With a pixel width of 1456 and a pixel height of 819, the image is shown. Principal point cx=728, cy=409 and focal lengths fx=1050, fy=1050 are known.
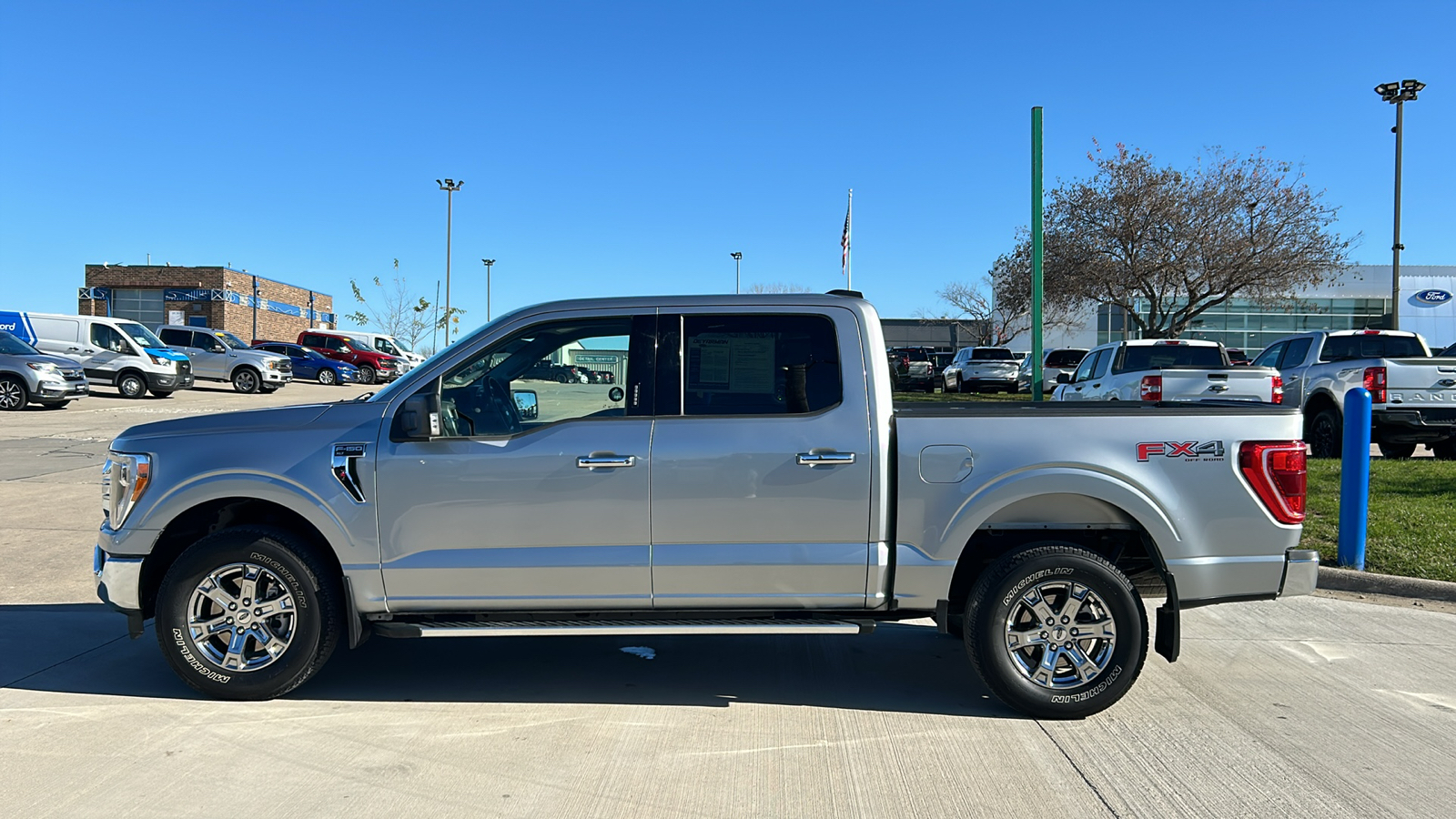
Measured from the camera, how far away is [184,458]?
15.5 ft

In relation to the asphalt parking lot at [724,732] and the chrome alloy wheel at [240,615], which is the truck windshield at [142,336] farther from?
the chrome alloy wheel at [240,615]

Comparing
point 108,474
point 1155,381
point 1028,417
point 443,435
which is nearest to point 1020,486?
point 1028,417

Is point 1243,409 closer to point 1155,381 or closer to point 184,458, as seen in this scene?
point 184,458

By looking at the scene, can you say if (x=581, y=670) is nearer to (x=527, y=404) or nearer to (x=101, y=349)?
(x=527, y=404)

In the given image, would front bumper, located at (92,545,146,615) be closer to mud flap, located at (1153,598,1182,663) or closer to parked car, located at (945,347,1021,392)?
mud flap, located at (1153,598,1182,663)

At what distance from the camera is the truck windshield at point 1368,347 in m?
14.0

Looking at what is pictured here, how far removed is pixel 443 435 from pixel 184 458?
1.18 m

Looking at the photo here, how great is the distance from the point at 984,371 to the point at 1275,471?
27905 millimetres

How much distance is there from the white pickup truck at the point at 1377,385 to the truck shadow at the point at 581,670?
28.0ft

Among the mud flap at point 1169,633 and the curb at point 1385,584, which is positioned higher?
the mud flap at point 1169,633

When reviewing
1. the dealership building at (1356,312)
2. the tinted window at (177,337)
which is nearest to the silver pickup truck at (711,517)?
the tinted window at (177,337)

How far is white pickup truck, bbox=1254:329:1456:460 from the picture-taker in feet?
40.9

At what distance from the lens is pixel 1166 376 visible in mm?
13328

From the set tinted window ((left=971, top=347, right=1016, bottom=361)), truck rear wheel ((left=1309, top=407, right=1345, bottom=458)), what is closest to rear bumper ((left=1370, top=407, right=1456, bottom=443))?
truck rear wheel ((left=1309, top=407, right=1345, bottom=458))
